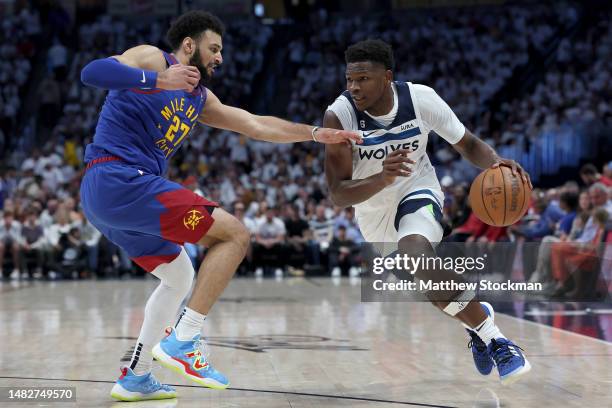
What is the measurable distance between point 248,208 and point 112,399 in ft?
37.1

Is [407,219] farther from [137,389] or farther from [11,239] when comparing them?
[11,239]

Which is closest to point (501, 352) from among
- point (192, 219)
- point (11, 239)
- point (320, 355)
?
point (320, 355)

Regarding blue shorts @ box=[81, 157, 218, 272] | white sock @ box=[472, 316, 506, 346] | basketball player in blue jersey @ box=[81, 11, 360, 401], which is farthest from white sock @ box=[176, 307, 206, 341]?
white sock @ box=[472, 316, 506, 346]

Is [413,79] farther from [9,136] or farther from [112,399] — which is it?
[112,399]

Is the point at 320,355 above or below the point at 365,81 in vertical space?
below

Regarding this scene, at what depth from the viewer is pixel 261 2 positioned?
25.0m

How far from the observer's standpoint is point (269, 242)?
1482 cm

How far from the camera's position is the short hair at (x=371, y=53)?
15.6 ft

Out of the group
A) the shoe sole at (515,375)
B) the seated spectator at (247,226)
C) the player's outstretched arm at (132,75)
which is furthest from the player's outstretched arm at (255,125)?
the seated spectator at (247,226)

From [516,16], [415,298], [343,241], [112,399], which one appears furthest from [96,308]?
[516,16]

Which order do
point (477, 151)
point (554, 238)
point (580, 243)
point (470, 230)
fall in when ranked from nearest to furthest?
point (477, 151)
point (580, 243)
point (554, 238)
point (470, 230)

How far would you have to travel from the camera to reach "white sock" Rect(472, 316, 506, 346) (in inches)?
178

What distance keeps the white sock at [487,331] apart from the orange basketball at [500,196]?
589 mm

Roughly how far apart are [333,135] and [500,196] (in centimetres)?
99
